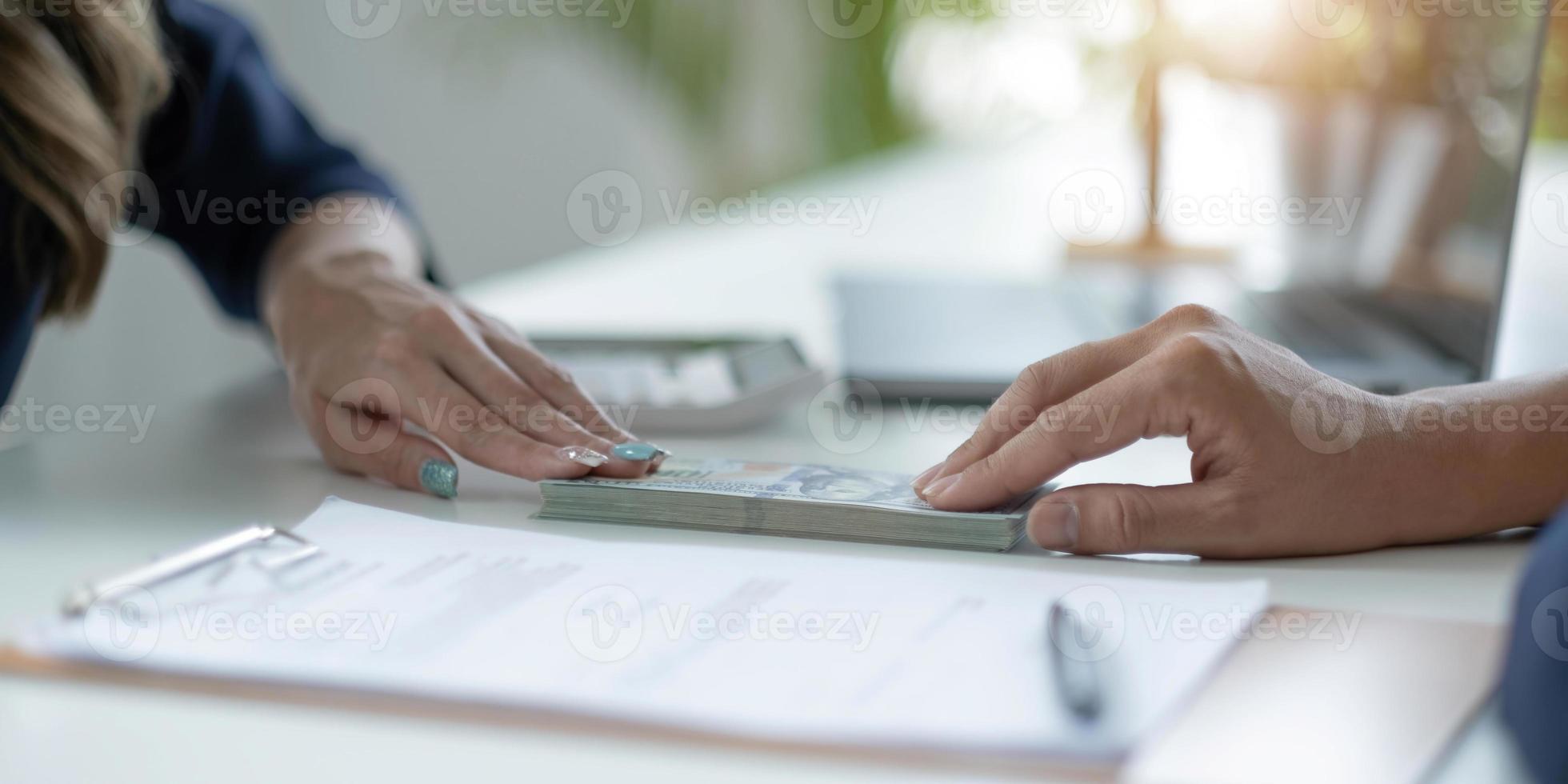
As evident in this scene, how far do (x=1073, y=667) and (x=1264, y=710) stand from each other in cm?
7

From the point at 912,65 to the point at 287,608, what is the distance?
332 cm

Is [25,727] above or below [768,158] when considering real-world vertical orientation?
below

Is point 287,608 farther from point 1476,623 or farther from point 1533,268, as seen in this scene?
point 1533,268

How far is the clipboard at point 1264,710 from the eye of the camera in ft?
1.38

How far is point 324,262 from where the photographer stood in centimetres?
97

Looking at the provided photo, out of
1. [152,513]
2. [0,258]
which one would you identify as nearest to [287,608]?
[152,513]

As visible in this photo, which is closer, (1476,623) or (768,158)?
(1476,623)
